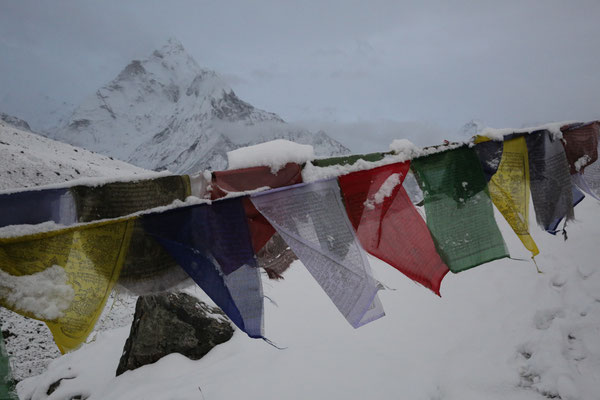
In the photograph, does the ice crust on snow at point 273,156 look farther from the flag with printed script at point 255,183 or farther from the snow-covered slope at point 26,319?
the snow-covered slope at point 26,319

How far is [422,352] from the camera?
17.7 feet

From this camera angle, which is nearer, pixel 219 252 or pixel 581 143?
pixel 219 252

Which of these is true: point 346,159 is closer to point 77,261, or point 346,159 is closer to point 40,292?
point 77,261

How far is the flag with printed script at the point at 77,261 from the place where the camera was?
1.71 m

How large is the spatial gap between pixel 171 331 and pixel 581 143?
6802 millimetres

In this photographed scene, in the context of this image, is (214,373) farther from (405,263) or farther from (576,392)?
(576,392)

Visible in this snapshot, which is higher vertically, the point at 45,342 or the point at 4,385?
the point at 4,385

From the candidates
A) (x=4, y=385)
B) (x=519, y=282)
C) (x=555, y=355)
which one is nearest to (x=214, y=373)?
(x=4, y=385)

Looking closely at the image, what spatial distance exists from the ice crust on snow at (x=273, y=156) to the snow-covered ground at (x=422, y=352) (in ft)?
12.8

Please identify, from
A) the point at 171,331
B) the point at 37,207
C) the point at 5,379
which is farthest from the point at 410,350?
the point at 37,207

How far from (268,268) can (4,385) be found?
1846 millimetres

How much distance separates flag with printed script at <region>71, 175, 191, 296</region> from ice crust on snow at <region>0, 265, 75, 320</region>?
0.34 m

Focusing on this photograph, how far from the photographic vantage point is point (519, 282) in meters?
6.79

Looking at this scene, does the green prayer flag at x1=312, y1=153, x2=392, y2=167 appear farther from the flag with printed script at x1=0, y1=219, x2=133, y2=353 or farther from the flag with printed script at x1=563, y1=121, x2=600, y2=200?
the flag with printed script at x1=563, y1=121, x2=600, y2=200
